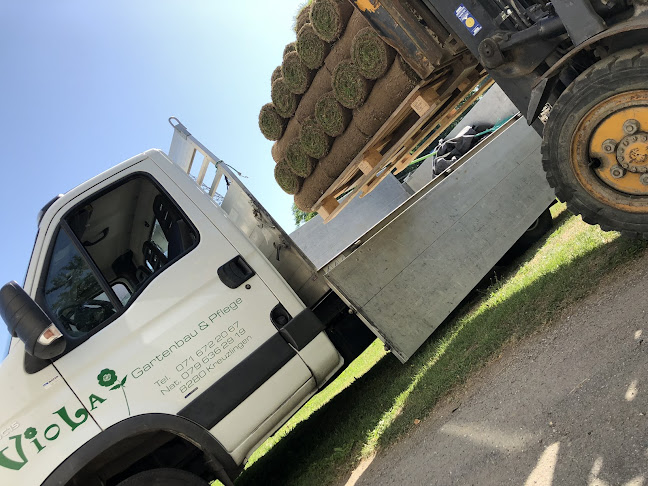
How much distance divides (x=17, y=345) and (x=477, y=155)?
4.20m

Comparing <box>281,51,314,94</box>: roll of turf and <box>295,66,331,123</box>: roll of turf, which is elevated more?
<box>281,51,314,94</box>: roll of turf

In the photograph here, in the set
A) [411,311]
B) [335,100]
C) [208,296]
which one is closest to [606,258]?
[411,311]

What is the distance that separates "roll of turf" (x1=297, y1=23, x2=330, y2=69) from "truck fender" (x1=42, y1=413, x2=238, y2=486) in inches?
115

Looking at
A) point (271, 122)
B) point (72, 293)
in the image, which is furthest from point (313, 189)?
point (72, 293)

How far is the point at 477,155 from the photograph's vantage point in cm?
550

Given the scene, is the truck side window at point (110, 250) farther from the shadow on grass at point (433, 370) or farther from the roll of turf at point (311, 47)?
the shadow on grass at point (433, 370)

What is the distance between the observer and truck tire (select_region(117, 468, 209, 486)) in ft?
12.5

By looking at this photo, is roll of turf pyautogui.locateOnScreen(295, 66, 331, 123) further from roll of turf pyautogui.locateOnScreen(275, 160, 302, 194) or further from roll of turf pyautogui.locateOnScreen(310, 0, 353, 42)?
roll of turf pyautogui.locateOnScreen(275, 160, 302, 194)

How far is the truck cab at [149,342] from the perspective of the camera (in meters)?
3.68

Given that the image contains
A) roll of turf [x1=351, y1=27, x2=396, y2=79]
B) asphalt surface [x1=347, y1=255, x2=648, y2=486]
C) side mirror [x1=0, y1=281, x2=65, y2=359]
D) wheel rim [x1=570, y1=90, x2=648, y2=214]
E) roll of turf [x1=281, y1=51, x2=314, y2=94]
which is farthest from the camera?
roll of turf [x1=281, y1=51, x2=314, y2=94]

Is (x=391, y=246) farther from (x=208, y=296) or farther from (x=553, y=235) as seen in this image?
(x=553, y=235)

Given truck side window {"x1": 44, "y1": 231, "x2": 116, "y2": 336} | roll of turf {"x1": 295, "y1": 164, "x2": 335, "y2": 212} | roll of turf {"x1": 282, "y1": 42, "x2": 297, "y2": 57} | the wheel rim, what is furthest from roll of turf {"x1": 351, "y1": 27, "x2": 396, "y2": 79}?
truck side window {"x1": 44, "y1": 231, "x2": 116, "y2": 336}

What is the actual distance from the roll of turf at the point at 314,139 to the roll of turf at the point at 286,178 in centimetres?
44

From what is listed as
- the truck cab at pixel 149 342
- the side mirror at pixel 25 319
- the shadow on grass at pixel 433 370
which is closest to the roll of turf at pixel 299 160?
the truck cab at pixel 149 342
